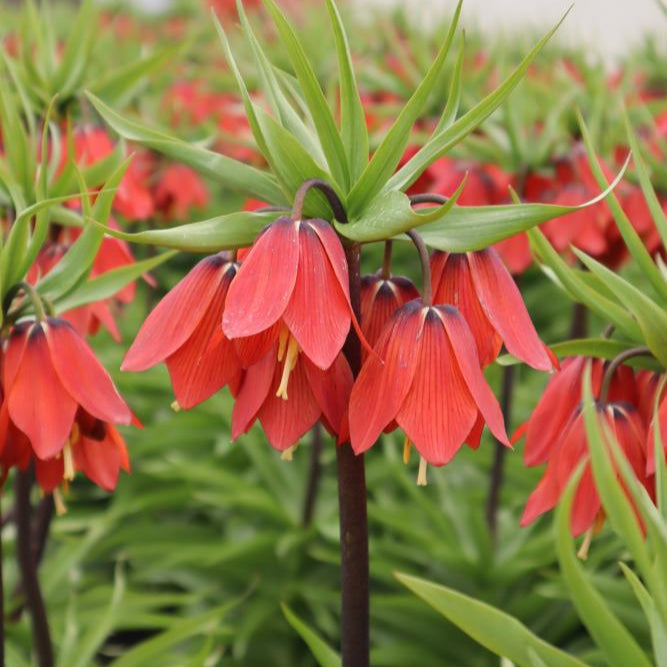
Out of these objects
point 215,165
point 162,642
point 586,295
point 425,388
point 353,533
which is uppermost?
point 215,165

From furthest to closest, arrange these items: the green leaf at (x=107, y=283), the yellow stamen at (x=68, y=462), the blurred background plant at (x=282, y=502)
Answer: the blurred background plant at (x=282, y=502), the green leaf at (x=107, y=283), the yellow stamen at (x=68, y=462)

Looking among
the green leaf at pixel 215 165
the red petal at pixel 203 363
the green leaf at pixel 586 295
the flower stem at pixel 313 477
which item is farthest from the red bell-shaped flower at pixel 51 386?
the flower stem at pixel 313 477

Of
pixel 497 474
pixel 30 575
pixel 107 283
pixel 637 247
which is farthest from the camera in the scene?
pixel 497 474

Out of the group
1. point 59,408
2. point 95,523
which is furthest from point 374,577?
point 59,408

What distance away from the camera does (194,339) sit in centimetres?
105

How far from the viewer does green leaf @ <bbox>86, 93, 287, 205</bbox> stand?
3.38 ft

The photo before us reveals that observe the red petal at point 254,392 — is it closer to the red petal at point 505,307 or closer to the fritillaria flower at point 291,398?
the fritillaria flower at point 291,398

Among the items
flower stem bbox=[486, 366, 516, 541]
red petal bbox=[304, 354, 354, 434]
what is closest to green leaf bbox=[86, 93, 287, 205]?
red petal bbox=[304, 354, 354, 434]

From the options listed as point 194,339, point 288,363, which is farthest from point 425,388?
point 194,339

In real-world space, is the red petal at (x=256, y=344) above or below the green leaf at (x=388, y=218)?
below

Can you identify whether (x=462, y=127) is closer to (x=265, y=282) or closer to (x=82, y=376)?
(x=265, y=282)

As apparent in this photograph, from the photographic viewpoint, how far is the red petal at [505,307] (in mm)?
1017

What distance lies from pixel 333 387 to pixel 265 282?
0.12 m

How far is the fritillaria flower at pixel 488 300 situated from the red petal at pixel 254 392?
0.16 metres
